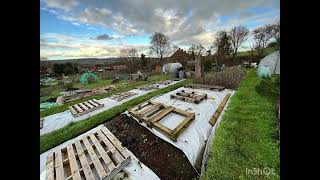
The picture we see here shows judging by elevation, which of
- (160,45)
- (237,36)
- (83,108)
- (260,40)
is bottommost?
(83,108)

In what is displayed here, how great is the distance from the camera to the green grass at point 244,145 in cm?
176

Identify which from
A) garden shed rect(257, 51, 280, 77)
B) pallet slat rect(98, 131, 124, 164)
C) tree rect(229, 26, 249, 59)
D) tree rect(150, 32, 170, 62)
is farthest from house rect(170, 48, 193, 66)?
pallet slat rect(98, 131, 124, 164)

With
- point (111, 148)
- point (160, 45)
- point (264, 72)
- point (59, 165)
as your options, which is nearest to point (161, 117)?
point (111, 148)

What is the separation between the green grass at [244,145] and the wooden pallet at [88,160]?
3.87ft

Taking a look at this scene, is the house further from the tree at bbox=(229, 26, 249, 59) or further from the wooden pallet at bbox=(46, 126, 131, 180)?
the wooden pallet at bbox=(46, 126, 131, 180)

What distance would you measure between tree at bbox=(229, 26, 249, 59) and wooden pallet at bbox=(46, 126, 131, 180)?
16.5m

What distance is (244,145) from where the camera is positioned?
2.18 m

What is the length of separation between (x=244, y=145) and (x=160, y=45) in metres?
15.2

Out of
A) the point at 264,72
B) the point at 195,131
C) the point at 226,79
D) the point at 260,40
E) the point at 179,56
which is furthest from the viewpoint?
the point at 179,56

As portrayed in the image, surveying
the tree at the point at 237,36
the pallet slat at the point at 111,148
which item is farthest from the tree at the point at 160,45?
the pallet slat at the point at 111,148

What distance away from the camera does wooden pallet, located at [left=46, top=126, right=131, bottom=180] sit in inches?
73.5

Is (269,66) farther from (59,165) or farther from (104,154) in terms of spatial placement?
(59,165)
